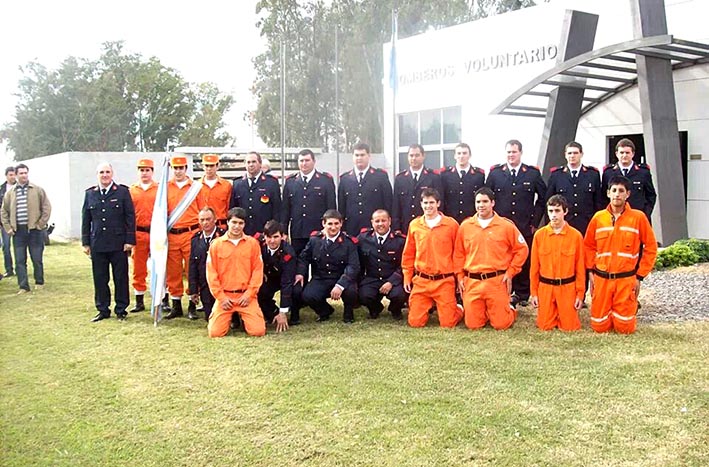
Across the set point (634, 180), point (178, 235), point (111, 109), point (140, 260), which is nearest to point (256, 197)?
point (178, 235)

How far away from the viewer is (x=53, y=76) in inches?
1628

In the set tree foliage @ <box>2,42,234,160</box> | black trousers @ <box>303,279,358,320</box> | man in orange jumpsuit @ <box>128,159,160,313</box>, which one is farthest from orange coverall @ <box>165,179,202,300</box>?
tree foliage @ <box>2,42,234,160</box>

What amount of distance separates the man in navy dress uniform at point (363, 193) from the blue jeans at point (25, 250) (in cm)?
493

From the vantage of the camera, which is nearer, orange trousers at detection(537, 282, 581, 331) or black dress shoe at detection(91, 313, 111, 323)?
orange trousers at detection(537, 282, 581, 331)

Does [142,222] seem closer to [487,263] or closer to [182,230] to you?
[182,230]

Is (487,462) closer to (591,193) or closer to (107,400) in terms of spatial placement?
(107,400)

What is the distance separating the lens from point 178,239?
7309mm

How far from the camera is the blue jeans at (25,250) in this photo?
9.26 meters

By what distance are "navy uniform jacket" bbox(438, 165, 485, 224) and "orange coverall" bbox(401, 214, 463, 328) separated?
692 mm

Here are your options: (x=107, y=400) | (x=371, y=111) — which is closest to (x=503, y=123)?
(x=107, y=400)

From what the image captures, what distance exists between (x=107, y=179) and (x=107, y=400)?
328 cm

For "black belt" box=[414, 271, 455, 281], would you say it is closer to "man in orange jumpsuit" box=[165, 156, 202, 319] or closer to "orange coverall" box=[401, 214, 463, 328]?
"orange coverall" box=[401, 214, 463, 328]

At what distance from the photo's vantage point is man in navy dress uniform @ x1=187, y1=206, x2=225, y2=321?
6785 mm

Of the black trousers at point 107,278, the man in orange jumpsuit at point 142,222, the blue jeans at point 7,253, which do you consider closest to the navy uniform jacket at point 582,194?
the man in orange jumpsuit at point 142,222
